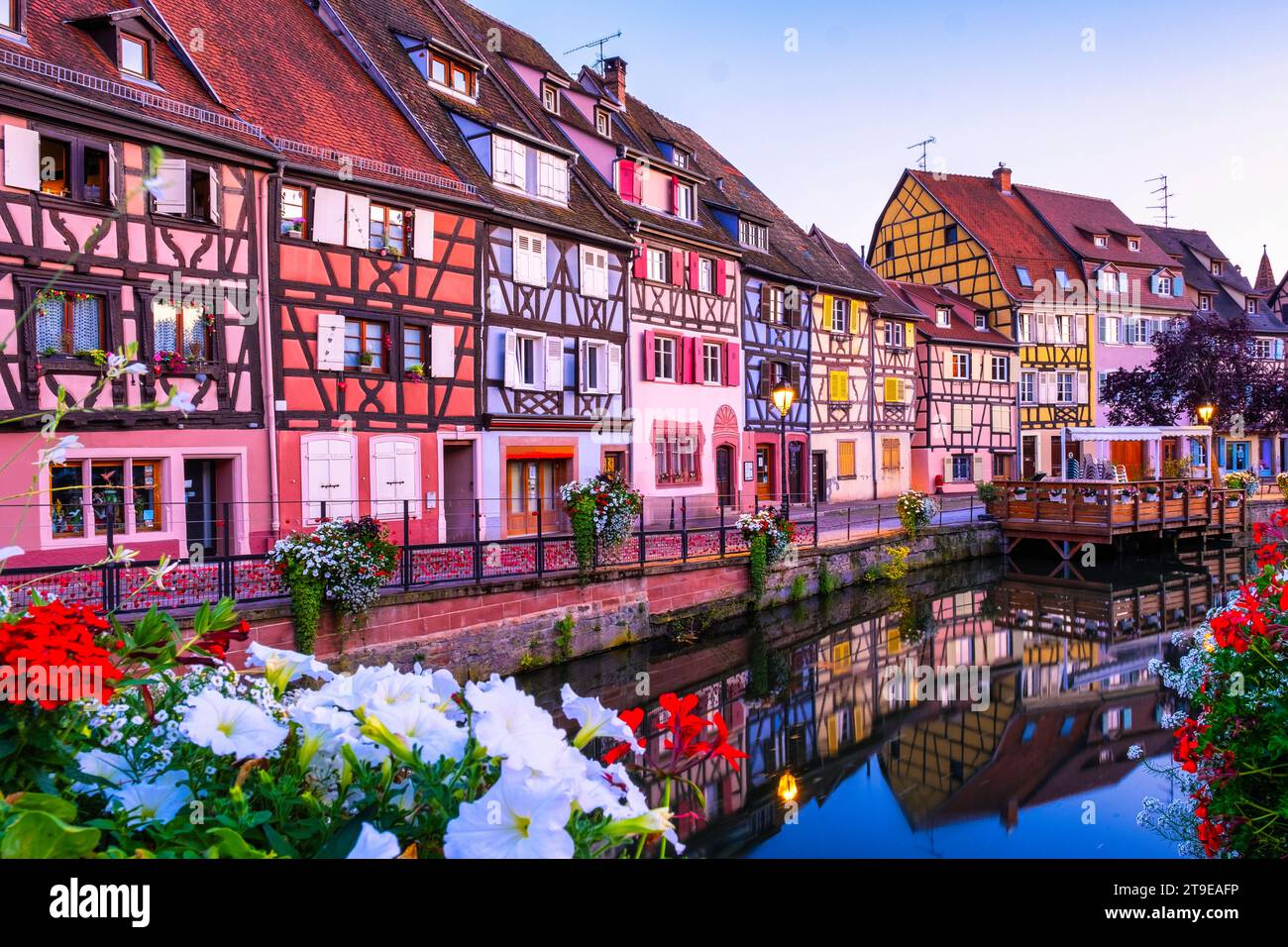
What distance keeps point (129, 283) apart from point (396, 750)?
14278 mm

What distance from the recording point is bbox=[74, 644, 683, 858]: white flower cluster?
102 centimetres

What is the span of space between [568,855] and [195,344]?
48.8ft

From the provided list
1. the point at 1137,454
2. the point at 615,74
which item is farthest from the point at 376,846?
the point at 1137,454

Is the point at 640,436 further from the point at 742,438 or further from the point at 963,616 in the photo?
the point at 963,616

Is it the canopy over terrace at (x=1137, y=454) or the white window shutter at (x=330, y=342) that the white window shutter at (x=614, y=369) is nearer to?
the white window shutter at (x=330, y=342)

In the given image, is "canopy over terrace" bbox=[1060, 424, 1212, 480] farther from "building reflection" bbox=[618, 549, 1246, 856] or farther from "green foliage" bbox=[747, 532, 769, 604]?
"green foliage" bbox=[747, 532, 769, 604]

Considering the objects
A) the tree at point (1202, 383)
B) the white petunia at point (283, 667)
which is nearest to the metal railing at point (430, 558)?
the white petunia at point (283, 667)

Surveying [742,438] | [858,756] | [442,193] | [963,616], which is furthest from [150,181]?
[742,438]

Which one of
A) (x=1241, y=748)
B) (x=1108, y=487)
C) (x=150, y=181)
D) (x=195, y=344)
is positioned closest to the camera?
(x=150, y=181)

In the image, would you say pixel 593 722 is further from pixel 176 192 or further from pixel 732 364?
pixel 732 364

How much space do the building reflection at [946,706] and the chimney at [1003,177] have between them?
2636 centimetres

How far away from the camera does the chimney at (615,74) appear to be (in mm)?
27594
